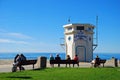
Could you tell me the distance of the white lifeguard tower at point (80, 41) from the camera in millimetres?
41281

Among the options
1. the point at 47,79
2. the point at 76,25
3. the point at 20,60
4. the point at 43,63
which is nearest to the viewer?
the point at 47,79

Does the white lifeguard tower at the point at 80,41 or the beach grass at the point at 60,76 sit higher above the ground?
the white lifeguard tower at the point at 80,41

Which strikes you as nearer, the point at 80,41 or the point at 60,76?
the point at 60,76

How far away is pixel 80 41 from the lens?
137 ft

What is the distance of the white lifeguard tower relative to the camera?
135 ft

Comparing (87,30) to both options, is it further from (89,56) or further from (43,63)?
(43,63)

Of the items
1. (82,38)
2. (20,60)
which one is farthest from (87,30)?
(20,60)

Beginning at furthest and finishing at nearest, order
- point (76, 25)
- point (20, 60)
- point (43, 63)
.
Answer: point (76, 25) → point (43, 63) → point (20, 60)

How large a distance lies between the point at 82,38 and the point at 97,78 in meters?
25.0

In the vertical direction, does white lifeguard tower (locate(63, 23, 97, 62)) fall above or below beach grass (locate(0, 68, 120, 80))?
above

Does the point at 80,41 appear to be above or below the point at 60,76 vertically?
above

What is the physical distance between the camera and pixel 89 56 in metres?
42.4

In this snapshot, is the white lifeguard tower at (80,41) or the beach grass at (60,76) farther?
the white lifeguard tower at (80,41)

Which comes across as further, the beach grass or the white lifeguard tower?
the white lifeguard tower
